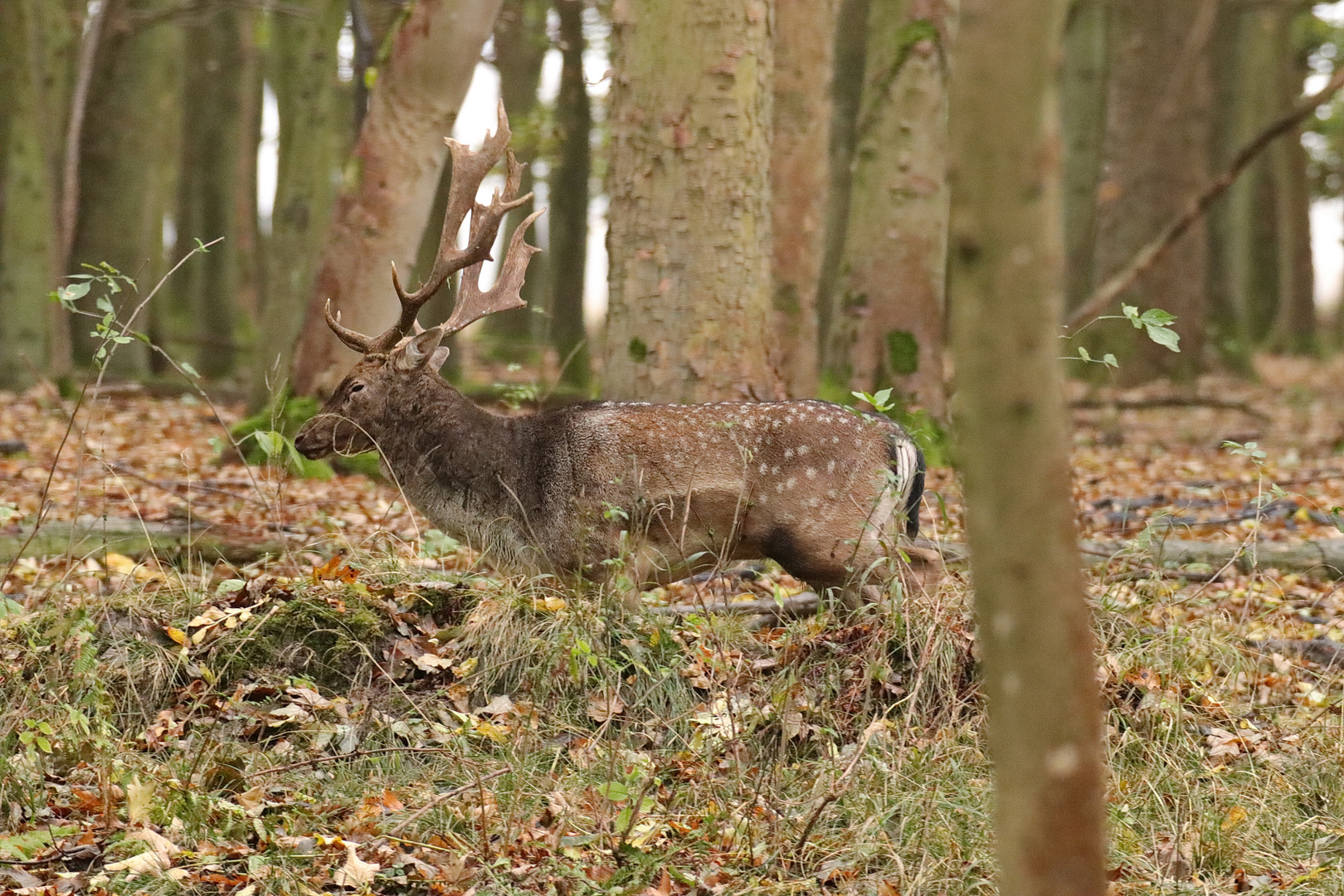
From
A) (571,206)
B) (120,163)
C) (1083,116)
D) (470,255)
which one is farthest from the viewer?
(1083,116)

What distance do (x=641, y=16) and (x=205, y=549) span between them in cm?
394

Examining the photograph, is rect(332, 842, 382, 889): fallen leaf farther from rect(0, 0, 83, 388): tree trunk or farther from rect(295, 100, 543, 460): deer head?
rect(0, 0, 83, 388): tree trunk

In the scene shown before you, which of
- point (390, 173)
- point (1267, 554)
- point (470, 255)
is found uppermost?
point (390, 173)

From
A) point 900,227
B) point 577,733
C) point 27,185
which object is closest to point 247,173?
point 27,185

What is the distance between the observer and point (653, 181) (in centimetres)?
834

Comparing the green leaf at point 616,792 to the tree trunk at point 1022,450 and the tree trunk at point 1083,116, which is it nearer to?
the tree trunk at point 1022,450

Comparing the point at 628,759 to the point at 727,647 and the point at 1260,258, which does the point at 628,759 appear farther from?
the point at 1260,258

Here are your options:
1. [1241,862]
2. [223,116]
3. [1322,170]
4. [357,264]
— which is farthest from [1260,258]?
[1241,862]

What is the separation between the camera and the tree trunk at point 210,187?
901 inches

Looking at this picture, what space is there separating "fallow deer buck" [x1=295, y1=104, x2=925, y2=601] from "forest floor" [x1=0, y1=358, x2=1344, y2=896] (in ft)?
1.02

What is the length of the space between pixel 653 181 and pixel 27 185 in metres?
9.98

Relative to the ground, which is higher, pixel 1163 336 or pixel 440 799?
pixel 1163 336

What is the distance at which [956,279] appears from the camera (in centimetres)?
264

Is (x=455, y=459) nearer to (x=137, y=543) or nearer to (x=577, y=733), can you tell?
(x=137, y=543)
